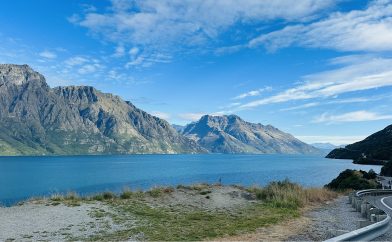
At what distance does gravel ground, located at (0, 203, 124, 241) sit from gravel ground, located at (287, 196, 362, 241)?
900 centimetres

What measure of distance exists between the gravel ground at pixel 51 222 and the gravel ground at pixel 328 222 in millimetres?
9001

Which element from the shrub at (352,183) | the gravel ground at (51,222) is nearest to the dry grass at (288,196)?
the gravel ground at (51,222)

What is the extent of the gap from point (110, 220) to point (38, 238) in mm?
5061

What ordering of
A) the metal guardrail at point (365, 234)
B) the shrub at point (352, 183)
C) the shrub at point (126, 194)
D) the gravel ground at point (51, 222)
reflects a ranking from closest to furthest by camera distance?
the metal guardrail at point (365, 234) < the gravel ground at point (51, 222) < the shrub at point (126, 194) < the shrub at point (352, 183)

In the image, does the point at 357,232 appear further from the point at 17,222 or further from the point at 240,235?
the point at 17,222

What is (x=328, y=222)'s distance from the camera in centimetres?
2019

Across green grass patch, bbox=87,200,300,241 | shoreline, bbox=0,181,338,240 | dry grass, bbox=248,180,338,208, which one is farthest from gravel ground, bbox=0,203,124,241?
dry grass, bbox=248,180,338,208

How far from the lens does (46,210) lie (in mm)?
22984

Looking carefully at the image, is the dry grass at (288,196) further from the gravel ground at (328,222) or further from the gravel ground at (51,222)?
the gravel ground at (51,222)

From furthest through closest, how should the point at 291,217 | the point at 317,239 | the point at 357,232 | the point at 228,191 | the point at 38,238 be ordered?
1. the point at 228,191
2. the point at 291,217
3. the point at 38,238
4. the point at 317,239
5. the point at 357,232

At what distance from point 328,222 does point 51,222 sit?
14.6 m

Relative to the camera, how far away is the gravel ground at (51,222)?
16625 mm

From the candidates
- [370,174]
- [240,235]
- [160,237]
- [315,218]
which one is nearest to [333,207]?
[315,218]

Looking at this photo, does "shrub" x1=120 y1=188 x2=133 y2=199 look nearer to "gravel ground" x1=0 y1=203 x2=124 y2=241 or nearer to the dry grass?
"gravel ground" x1=0 y1=203 x2=124 y2=241
